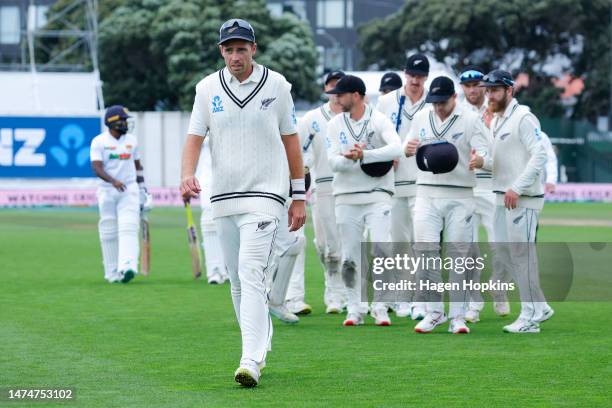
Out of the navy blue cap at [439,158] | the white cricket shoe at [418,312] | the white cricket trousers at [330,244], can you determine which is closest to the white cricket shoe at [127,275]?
the white cricket trousers at [330,244]

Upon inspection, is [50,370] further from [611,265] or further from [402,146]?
[611,265]

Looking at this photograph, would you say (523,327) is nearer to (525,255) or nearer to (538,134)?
(525,255)

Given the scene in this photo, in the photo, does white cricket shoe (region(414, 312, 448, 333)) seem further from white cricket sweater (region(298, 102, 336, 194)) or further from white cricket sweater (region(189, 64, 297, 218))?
white cricket sweater (region(189, 64, 297, 218))

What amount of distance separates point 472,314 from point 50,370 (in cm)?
503

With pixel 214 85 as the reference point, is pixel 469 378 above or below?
below

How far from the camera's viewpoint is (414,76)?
46.2 ft

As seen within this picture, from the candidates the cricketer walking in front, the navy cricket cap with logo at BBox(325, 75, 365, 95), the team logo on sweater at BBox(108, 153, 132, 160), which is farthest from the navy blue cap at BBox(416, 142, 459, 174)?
the team logo on sweater at BBox(108, 153, 132, 160)

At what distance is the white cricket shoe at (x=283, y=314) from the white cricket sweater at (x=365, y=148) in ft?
3.76

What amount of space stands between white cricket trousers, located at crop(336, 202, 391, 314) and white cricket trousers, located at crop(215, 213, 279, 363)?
11.5 ft

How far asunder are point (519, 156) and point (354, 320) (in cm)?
216

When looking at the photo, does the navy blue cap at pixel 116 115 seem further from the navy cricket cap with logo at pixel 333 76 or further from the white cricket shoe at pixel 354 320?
the white cricket shoe at pixel 354 320

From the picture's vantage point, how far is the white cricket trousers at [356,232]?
42.8 ft

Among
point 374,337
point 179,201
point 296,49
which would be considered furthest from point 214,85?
point 296,49

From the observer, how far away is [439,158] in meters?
12.2
